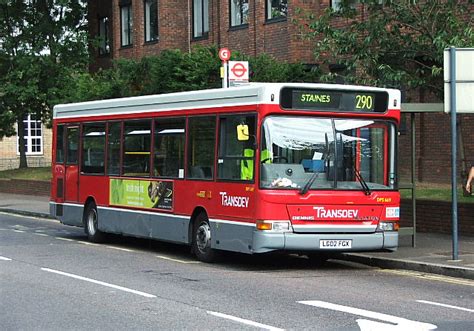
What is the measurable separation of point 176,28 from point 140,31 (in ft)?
8.33

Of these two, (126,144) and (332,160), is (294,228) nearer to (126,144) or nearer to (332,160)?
(332,160)

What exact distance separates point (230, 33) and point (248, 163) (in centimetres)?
1892

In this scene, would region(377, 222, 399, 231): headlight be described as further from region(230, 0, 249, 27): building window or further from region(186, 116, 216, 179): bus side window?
region(230, 0, 249, 27): building window

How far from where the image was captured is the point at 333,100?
13.5 m

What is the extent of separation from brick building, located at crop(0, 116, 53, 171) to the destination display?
4588 cm

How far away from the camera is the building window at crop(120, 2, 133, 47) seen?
3825 centimetres

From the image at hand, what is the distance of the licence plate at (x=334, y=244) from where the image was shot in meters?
13.2

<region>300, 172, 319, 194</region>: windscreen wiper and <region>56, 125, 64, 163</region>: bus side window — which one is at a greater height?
<region>56, 125, 64, 163</region>: bus side window

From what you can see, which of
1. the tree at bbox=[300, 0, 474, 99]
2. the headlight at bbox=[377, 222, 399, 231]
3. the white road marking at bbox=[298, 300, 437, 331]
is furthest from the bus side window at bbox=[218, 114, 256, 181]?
the tree at bbox=[300, 0, 474, 99]

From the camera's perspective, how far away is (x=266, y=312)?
9.64 m

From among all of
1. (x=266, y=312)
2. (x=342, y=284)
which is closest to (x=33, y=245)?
(x=342, y=284)

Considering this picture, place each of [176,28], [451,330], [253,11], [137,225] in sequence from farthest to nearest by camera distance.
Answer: [176,28]
[253,11]
[137,225]
[451,330]

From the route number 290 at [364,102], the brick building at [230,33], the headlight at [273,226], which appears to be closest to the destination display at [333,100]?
the route number 290 at [364,102]

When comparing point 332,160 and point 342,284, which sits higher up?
point 332,160
